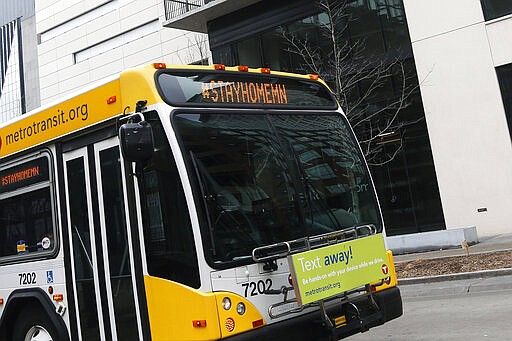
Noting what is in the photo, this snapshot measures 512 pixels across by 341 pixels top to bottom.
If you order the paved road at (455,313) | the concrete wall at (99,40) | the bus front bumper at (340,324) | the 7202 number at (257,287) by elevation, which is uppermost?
the concrete wall at (99,40)

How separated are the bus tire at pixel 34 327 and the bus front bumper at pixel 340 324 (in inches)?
95.1

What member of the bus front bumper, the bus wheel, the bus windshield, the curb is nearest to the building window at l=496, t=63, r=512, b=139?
the curb

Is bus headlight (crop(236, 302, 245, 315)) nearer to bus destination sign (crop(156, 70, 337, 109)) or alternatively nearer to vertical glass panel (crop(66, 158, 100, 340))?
vertical glass panel (crop(66, 158, 100, 340))

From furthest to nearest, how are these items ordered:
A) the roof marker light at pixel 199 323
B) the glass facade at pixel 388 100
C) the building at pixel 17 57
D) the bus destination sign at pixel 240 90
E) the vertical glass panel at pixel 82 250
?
the building at pixel 17 57 < the glass facade at pixel 388 100 < the vertical glass panel at pixel 82 250 < the bus destination sign at pixel 240 90 < the roof marker light at pixel 199 323

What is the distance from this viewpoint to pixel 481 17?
17.4 meters

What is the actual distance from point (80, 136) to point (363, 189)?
3.01 meters

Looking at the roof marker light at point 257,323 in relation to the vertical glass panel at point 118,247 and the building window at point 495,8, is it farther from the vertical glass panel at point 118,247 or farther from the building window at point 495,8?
the building window at point 495,8

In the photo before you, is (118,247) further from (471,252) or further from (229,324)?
(471,252)

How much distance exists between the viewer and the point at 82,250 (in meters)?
5.37

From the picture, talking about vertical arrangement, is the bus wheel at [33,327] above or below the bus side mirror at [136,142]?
below

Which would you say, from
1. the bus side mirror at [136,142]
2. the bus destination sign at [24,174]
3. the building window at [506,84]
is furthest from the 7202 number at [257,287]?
the building window at [506,84]

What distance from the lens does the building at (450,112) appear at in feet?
56.1

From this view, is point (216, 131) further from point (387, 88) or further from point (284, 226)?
point (387, 88)

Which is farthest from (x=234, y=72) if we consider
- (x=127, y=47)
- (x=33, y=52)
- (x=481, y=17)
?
(x=33, y=52)
